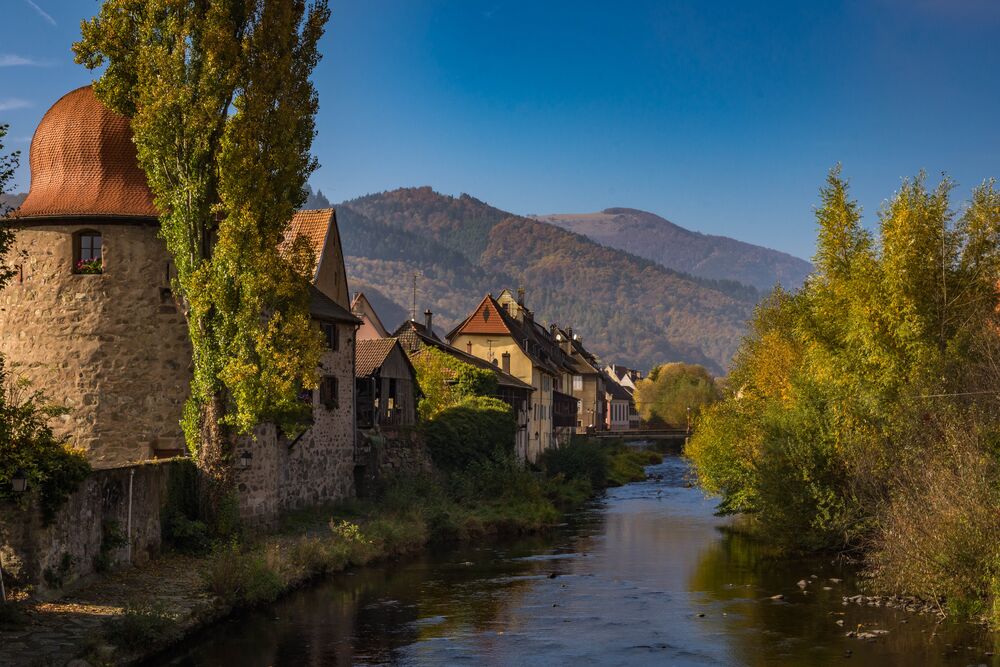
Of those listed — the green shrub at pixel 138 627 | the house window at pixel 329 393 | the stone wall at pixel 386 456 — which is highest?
the house window at pixel 329 393

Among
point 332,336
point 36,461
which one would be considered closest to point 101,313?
point 36,461

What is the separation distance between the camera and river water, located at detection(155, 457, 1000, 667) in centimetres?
2062

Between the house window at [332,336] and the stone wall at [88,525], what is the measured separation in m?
10.8

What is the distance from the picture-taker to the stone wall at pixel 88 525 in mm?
19188

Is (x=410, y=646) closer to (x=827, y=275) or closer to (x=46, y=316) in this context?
(x=46, y=316)

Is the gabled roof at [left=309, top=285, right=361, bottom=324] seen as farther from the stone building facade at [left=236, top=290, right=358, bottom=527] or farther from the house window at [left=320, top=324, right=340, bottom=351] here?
the house window at [left=320, top=324, right=340, bottom=351]

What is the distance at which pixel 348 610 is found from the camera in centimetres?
2530

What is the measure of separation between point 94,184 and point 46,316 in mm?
3946

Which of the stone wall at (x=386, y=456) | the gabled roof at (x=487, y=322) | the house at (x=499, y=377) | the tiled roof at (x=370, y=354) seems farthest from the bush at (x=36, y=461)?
the gabled roof at (x=487, y=322)

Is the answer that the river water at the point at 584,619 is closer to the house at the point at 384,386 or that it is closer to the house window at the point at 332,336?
the house window at the point at 332,336

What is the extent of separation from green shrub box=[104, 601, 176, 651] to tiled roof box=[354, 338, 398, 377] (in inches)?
957

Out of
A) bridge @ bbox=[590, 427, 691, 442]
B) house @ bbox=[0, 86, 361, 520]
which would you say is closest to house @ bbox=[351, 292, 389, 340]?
house @ bbox=[0, 86, 361, 520]

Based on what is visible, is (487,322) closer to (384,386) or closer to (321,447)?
(384,386)

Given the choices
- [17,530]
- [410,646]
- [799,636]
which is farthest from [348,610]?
[799,636]
